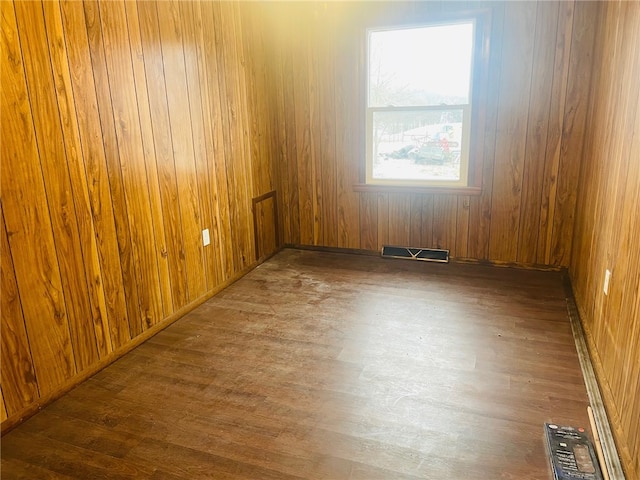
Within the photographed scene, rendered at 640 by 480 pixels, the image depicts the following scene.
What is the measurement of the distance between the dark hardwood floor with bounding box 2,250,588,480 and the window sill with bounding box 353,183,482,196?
0.92 metres

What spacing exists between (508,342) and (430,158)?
72.1 inches

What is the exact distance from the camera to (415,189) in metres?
3.95

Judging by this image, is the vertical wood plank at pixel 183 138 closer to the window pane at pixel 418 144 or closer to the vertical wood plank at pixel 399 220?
the window pane at pixel 418 144

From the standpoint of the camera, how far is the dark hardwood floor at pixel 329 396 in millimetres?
1730

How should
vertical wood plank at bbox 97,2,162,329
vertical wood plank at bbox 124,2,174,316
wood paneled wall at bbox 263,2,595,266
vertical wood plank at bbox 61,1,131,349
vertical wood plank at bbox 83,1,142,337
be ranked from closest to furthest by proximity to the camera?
vertical wood plank at bbox 61,1,131,349 < vertical wood plank at bbox 83,1,142,337 < vertical wood plank at bbox 97,2,162,329 < vertical wood plank at bbox 124,2,174,316 < wood paneled wall at bbox 263,2,595,266

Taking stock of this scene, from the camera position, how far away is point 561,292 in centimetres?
327

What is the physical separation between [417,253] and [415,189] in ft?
1.91

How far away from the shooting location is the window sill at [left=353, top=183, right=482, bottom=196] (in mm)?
3791

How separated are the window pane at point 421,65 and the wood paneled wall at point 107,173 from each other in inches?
45.7

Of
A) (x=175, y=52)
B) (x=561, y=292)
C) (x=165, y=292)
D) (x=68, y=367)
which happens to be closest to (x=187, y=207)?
(x=165, y=292)

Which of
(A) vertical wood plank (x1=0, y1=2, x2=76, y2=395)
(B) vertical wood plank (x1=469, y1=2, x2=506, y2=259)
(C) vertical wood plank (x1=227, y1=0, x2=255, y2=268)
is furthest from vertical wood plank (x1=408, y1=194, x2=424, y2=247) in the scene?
(A) vertical wood plank (x1=0, y1=2, x2=76, y2=395)

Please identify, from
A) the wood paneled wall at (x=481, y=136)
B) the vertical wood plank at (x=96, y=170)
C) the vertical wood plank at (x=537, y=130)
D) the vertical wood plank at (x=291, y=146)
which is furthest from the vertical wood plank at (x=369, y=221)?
the vertical wood plank at (x=96, y=170)

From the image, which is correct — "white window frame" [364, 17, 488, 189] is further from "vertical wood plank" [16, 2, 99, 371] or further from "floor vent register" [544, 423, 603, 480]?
"vertical wood plank" [16, 2, 99, 371]

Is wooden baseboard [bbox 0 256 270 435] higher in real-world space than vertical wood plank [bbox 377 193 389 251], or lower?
lower
